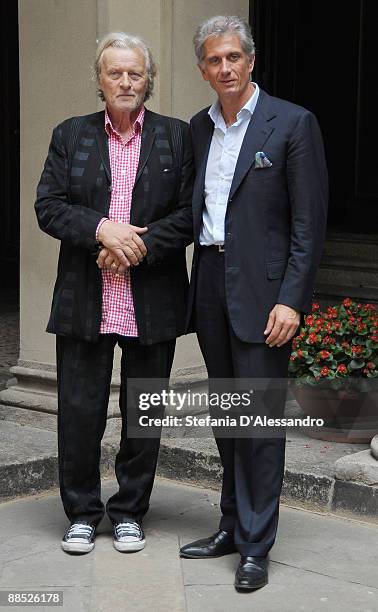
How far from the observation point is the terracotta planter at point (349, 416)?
572cm

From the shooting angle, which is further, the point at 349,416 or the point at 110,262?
the point at 349,416

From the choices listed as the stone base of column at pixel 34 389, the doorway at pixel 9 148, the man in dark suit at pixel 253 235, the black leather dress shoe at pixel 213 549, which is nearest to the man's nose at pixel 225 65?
the man in dark suit at pixel 253 235

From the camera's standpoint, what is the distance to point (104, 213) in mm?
4496

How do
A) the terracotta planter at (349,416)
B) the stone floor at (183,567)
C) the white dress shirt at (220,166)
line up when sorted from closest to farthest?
1. the stone floor at (183,567)
2. the white dress shirt at (220,166)
3. the terracotta planter at (349,416)

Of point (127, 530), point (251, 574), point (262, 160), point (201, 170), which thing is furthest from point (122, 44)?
point (251, 574)

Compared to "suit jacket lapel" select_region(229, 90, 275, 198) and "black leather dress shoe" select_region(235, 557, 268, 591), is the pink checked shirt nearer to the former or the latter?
"suit jacket lapel" select_region(229, 90, 275, 198)

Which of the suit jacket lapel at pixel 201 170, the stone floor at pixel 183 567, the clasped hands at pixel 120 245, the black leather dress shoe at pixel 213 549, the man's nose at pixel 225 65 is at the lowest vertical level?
the stone floor at pixel 183 567

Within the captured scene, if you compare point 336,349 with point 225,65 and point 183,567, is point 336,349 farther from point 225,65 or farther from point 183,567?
point 225,65

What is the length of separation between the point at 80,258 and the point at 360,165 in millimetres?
5529

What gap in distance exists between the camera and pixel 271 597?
4.22m

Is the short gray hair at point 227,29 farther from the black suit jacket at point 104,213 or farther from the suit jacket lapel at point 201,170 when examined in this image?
the black suit jacket at point 104,213

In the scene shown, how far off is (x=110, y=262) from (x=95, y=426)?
0.71m

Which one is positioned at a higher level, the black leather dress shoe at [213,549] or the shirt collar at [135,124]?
the shirt collar at [135,124]

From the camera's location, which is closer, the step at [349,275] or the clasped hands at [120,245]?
the clasped hands at [120,245]
